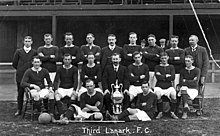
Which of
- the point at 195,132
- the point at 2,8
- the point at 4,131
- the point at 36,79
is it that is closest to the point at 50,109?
the point at 36,79

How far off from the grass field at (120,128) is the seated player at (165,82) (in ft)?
0.99

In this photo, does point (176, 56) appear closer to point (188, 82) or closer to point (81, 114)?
point (188, 82)

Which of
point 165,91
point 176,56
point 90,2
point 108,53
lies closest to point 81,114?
point 108,53

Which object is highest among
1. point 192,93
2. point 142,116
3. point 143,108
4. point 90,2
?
point 90,2

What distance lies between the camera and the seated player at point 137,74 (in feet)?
23.1

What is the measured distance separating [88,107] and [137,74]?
3.96ft

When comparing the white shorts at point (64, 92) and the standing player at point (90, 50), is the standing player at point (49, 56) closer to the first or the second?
the standing player at point (90, 50)

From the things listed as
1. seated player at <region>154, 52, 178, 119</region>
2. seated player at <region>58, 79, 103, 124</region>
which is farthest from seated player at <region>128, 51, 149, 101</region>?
seated player at <region>58, 79, 103, 124</region>

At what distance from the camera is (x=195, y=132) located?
5.91 meters

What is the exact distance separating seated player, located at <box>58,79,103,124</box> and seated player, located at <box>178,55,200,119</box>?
1.68 meters

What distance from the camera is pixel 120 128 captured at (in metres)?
6.11

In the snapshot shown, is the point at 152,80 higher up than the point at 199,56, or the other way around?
the point at 199,56

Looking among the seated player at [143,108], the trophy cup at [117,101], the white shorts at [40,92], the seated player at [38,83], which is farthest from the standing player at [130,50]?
the white shorts at [40,92]

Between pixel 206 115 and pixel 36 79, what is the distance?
3.56 m
